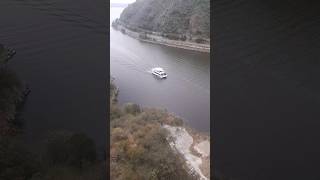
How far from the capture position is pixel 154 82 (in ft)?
14.3

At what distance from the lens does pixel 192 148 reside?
10.5 feet

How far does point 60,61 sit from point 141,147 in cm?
105

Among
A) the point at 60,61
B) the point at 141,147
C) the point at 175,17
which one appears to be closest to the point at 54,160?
the point at 60,61

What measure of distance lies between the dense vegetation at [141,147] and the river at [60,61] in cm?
55

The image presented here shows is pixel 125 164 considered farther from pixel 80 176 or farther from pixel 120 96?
pixel 120 96

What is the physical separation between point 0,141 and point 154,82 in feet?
9.10

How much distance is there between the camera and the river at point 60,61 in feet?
5.82

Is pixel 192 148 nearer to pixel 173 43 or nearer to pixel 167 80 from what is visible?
pixel 167 80

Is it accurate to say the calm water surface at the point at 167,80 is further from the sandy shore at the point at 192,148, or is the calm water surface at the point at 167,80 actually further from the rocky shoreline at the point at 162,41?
the sandy shore at the point at 192,148

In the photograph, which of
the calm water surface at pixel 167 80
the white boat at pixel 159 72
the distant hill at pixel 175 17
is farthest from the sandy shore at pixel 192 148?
the distant hill at pixel 175 17

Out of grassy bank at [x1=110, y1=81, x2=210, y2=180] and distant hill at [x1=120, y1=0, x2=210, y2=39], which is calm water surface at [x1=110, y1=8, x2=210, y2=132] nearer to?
grassy bank at [x1=110, y1=81, x2=210, y2=180]

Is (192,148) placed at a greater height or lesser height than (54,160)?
lesser
